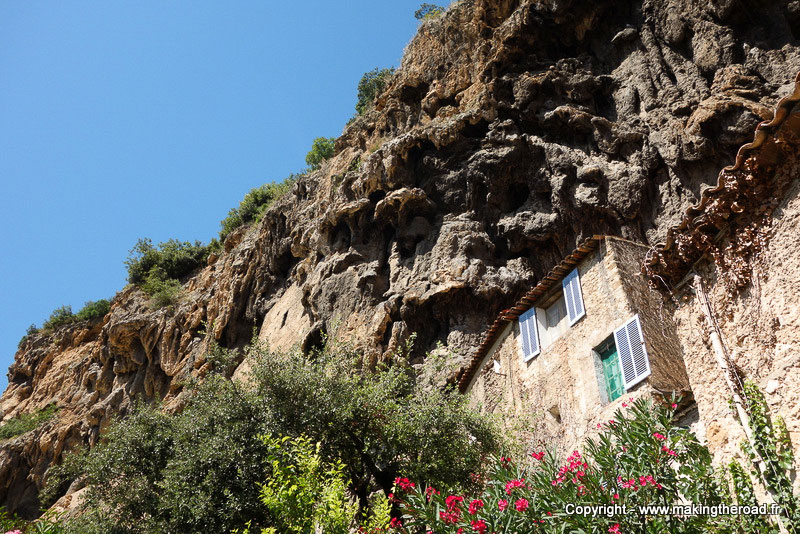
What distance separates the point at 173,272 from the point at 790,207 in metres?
41.2

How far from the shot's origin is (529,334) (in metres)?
16.5

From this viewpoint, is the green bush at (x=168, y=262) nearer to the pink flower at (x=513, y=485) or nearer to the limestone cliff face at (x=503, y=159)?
the limestone cliff face at (x=503, y=159)

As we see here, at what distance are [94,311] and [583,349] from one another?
40.1 metres

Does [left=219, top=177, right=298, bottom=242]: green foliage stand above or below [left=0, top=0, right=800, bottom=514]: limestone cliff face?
above

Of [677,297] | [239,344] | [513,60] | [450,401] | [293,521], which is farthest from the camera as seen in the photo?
[239,344]

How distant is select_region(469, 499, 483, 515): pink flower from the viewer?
25.1 ft

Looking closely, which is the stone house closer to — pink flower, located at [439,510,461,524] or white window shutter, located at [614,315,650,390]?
white window shutter, located at [614,315,650,390]

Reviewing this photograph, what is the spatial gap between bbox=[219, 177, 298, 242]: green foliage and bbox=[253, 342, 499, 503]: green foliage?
90.9ft

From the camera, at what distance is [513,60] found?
2434cm

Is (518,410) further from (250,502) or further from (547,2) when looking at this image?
(547,2)

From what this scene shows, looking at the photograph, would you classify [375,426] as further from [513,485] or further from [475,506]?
[513,485]

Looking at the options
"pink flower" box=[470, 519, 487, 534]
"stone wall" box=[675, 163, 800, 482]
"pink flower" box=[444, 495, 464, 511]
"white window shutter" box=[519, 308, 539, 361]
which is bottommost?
"pink flower" box=[470, 519, 487, 534]

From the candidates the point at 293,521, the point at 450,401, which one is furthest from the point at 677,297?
the point at 450,401

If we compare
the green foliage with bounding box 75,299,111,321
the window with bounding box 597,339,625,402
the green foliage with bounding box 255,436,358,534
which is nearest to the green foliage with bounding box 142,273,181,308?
the green foliage with bounding box 75,299,111,321
